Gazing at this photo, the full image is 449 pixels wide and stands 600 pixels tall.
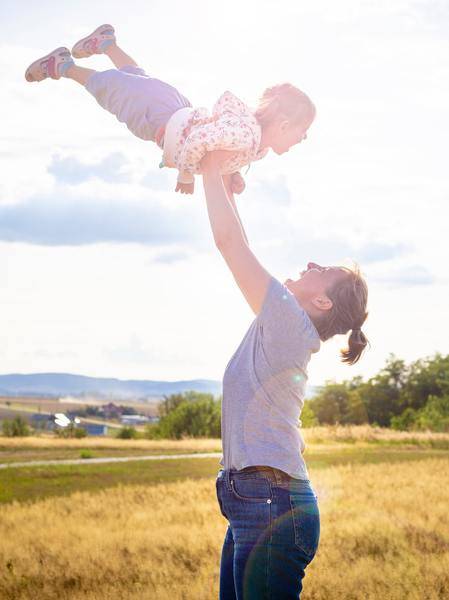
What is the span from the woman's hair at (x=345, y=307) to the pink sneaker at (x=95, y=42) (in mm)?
2197

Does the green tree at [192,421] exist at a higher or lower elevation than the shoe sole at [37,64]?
lower

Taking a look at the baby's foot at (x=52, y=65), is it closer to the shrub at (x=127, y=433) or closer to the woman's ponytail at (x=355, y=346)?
the woman's ponytail at (x=355, y=346)

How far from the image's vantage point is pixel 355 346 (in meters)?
3.84

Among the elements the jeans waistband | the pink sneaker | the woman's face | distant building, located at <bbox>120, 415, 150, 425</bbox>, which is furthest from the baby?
distant building, located at <bbox>120, 415, 150, 425</bbox>

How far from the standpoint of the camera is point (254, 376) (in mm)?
3467

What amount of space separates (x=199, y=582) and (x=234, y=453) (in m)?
5.30

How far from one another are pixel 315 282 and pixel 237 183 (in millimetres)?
727

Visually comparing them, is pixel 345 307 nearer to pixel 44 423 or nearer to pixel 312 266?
pixel 312 266

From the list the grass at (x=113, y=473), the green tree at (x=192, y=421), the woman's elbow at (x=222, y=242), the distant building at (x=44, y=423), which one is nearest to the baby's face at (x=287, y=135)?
the woman's elbow at (x=222, y=242)

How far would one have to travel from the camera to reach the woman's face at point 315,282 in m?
3.67

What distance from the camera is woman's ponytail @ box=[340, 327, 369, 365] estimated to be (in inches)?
149

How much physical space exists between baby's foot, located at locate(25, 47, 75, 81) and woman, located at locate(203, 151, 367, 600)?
1.75 metres

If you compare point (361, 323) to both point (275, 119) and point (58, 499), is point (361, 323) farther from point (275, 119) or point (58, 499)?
point (58, 499)

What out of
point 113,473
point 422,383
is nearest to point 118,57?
point 113,473
